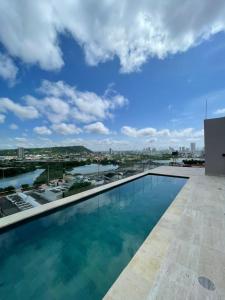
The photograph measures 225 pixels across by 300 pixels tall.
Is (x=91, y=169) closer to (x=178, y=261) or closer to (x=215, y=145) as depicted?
(x=178, y=261)

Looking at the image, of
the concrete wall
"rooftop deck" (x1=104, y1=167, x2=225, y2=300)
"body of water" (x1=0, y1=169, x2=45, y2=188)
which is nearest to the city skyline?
the concrete wall

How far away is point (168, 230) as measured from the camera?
10.8 feet

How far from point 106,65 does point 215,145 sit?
8.71 metres

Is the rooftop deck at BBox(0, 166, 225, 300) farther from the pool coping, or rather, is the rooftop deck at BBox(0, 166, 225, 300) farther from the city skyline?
the city skyline

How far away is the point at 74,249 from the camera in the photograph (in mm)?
3400

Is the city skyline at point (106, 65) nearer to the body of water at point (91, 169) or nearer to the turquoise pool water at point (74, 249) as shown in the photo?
the body of water at point (91, 169)

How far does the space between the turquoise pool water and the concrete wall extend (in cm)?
673

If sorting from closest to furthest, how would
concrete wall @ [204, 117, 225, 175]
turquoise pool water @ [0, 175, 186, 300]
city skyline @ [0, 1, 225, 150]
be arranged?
turquoise pool water @ [0, 175, 186, 300] < city skyline @ [0, 1, 225, 150] < concrete wall @ [204, 117, 225, 175]

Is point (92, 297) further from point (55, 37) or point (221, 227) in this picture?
point (55, 37)

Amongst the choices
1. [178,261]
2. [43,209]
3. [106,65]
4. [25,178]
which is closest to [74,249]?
[43,209]

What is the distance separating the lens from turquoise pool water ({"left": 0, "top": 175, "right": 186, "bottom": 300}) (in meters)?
2.39

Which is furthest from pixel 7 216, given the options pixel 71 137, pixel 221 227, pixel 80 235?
pixel 71 137

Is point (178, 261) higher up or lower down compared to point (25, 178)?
lower down

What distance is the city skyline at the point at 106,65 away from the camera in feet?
14.8
